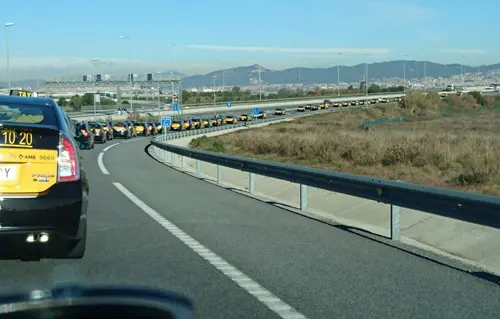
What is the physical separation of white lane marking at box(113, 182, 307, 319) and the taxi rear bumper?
1.71 metres

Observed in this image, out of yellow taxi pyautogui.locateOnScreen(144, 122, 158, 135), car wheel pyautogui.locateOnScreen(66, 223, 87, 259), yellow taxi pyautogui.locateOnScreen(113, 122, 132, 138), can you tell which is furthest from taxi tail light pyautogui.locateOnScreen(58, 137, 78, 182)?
yellow taxi pyautogui.locateOnScreen(144, 122, 158, 135)

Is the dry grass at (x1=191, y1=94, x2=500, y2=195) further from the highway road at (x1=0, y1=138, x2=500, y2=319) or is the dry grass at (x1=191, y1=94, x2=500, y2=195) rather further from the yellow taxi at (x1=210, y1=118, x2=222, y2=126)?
the yellow taxi at (x1=210, y1=118, x2=222, y2=126)

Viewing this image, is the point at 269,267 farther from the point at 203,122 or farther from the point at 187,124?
the point at 203,122

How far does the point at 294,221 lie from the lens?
40.1 feet

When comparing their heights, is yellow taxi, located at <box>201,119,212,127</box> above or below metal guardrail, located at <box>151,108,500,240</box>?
below

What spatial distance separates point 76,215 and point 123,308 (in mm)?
4169

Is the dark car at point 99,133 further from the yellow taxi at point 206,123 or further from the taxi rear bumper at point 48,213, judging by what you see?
the taxi rear bumper at point 48,213

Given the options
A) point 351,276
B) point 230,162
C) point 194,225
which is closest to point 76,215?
point 351,276

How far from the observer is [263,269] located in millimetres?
8266

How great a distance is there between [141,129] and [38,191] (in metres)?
63.4

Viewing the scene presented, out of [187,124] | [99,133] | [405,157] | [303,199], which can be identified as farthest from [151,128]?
[303,199]

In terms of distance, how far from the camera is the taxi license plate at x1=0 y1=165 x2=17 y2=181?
7.49 meters

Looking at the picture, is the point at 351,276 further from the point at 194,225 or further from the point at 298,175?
the point at 298,175

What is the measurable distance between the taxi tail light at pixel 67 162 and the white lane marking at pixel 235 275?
1924 millimetres
